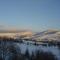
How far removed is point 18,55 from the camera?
1.58 metres

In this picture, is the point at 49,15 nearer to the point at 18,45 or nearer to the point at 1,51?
the point at 18,45

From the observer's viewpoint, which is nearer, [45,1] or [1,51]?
[1,51]

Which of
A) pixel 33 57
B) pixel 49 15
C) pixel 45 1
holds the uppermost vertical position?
pixel 45 1

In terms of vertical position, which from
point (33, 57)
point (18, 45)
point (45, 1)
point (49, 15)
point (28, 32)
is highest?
point (45, 1)

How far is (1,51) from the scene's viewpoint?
5.16 ft

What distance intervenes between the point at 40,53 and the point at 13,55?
288 millimetres

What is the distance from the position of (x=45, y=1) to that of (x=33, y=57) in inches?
25.1

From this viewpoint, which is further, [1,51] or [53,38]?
[53,38]

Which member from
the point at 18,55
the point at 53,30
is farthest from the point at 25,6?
the point at 18,55

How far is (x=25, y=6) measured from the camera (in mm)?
1662

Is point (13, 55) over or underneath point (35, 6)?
underneath

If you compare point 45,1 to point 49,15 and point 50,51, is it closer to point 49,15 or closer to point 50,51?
point 49,15

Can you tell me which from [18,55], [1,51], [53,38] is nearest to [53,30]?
[53,38]

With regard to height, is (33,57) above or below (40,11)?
below
